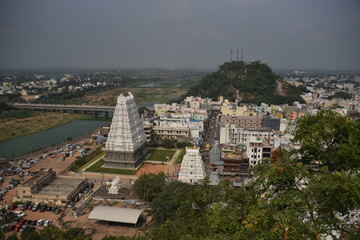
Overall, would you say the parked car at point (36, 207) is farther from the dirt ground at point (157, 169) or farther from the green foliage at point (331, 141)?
the green foliage at point (331, 141)

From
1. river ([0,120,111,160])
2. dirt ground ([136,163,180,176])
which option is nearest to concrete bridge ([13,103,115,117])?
river ([0,120,111,160])

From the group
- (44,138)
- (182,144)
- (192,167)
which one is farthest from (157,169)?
(44,138)

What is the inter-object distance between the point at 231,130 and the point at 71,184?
22.1 meters

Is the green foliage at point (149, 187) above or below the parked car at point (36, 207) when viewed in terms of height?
above

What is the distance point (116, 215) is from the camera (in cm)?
1995

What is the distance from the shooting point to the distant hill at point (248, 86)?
72250mm

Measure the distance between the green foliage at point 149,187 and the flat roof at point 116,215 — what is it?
2.09m

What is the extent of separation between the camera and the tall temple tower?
103ft

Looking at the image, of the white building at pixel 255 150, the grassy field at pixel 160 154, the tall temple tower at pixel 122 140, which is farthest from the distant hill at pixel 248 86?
the tall temple tower at pixel 122 140

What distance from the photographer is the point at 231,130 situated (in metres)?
39.0

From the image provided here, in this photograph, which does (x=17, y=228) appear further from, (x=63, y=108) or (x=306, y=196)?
(x=63, y=108)

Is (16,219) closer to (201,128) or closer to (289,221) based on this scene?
(289,221)

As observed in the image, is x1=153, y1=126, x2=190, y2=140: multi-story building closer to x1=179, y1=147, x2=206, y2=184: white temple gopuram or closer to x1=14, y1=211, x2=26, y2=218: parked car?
x1=179, y1=147, x2=206, y2=184: white temple gopuram

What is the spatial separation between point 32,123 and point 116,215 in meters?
45.4
